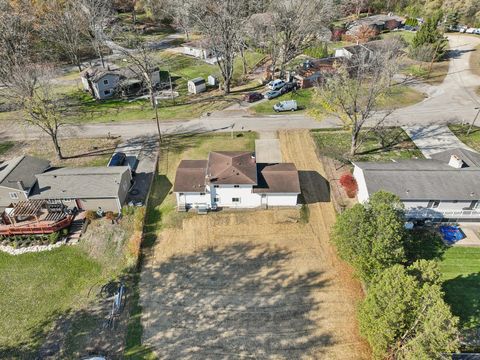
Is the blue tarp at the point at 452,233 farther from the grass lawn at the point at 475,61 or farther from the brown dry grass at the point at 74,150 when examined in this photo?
the grass lawn at the point at 475,61

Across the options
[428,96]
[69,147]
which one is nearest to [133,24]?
[69,147]

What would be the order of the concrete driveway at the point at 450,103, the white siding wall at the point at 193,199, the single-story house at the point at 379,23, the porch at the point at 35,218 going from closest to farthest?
1. the porch at the point at 35,218
2. the white siding wall at the point at 193,199
3. the concrete driveway at the point at 450,103
4. the single-story house at the point at 379,23

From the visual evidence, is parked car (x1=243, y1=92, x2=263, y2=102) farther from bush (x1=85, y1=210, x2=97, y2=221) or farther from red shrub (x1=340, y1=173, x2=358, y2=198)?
bush (x1=85, y1=210, x2=97, y2=221)

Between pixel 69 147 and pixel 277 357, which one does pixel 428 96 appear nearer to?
pixel 277 357

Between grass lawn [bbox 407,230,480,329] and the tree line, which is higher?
the tree line

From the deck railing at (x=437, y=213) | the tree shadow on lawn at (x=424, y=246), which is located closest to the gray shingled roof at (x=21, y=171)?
the tree shadow on lawn at (x=424, y=246)

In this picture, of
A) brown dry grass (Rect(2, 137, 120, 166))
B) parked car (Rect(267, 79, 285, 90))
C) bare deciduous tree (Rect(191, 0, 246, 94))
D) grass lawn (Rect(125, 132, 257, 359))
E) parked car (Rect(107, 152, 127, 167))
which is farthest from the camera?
parked car (Rect(267, 79, 285, 90))

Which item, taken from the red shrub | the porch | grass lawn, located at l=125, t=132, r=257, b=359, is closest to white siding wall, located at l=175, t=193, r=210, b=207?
grass lawn, located at l=125, t=132, r=257, b=359
